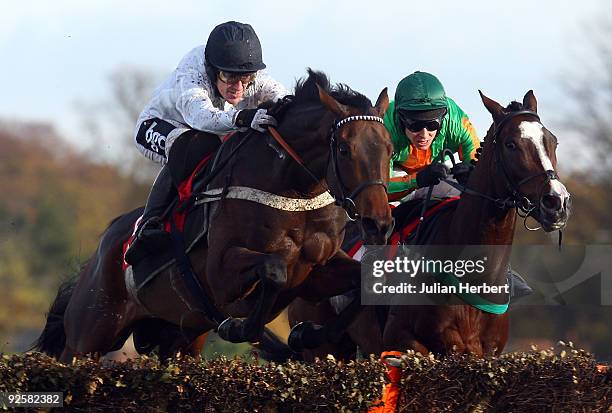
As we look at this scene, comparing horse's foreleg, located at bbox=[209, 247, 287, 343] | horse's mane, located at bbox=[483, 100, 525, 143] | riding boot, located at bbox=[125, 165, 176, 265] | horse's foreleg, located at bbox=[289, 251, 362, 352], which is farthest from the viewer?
riding boot, located at bbox=[125, 165, 176, 265]

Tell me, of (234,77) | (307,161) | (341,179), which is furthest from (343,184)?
(234,77)

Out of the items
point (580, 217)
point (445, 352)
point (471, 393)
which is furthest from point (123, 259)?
point (580, 217)

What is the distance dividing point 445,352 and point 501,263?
2.00 ft

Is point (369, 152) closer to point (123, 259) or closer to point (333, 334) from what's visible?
point (333, 334)

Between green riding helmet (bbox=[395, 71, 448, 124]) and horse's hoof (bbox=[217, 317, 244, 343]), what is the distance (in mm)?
1682

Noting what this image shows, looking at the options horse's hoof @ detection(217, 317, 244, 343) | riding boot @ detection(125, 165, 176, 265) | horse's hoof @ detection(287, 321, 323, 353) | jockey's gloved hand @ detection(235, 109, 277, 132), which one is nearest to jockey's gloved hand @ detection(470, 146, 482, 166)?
jockey's gloved hand @ detection(235, 109, 277, 132)

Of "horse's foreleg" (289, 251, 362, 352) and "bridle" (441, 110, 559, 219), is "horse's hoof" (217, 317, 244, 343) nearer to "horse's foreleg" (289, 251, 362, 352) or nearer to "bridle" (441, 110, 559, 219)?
"horse's foreleg" (289, 251, 362, 352)

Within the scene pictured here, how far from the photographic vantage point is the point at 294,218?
6316 millimetres

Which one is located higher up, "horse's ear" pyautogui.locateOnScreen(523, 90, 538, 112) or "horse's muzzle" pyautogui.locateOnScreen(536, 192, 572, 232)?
"horse's ear" pyautogui.locateOnScreen(523, 90, 538, 112)

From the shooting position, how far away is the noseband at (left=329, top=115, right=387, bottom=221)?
229 inches

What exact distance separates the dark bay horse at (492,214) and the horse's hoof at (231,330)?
75 centimetres

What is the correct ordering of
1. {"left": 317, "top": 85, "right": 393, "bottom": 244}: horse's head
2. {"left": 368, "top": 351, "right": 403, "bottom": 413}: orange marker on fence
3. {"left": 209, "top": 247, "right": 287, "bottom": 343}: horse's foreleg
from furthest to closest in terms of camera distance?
{"left": 209, "top": 247, "right": 287, "bottom": 343}: horse's foreleg, {"left": 317, "top": 85, "right": 393, "bottom": 244}: horse's head, {"left": 368, "top": 351, "right": 403, "bottom": 413}: orange marker on fence

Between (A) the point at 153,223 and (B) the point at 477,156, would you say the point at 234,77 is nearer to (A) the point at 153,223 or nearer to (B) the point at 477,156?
(A) the point at 153,223

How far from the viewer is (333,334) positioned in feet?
21.2
